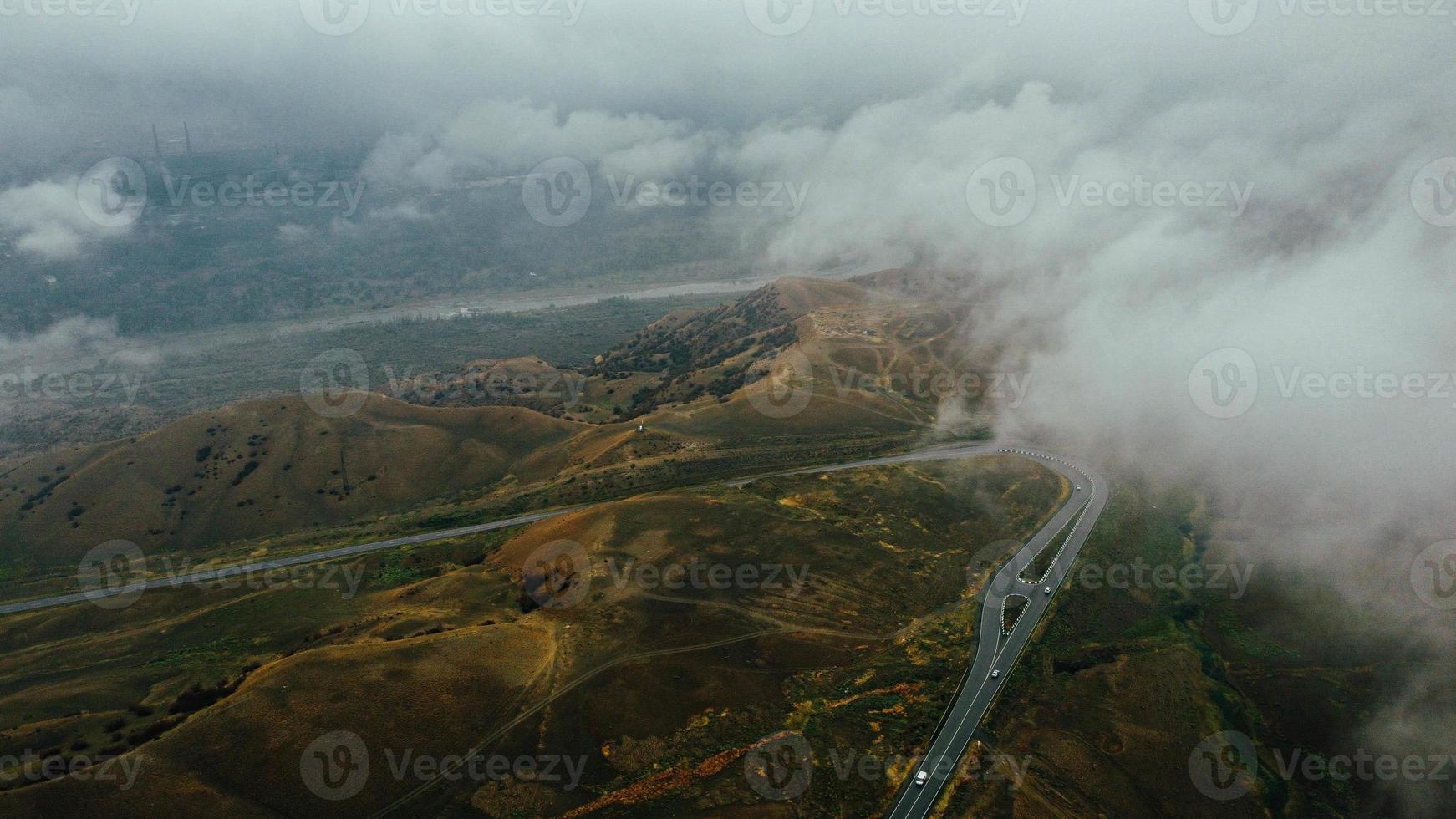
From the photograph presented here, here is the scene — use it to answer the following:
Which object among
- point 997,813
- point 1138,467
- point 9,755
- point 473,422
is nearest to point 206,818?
point 9,755

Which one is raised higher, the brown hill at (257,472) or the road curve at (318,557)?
the brown hill at (257,472)

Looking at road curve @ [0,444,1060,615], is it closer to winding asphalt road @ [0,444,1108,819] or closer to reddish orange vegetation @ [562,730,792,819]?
winding asphalt road @ [0,444,1108,819]

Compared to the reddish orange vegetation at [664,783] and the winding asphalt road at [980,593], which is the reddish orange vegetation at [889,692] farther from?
the reddish orange vegetation at [664,783]

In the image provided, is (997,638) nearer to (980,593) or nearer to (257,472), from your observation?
(980,593)

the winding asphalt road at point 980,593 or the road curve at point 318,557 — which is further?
the road curve at point 318,557

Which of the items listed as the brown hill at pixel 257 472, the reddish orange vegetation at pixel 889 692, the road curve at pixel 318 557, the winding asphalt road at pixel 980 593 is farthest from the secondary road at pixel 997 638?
the brown hill at pixel 257 472

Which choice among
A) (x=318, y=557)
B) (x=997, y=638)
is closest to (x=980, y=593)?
(x=997, y=638)
